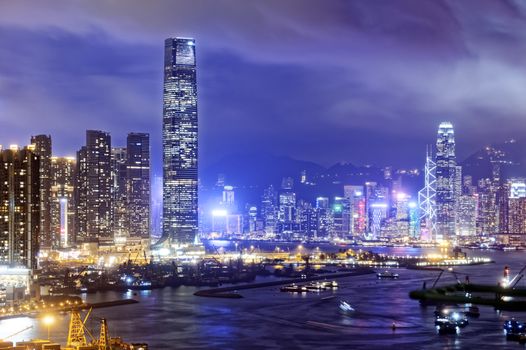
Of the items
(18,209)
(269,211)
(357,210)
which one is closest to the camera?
(18,209)

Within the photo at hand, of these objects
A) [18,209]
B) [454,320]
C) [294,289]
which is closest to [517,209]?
[294,289]

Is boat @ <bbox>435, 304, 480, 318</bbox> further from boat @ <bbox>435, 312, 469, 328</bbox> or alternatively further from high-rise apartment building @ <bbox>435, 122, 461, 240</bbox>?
high-rise apartment building @ <bbox>435, 122, 461, 240</bbox>

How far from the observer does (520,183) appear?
126 m

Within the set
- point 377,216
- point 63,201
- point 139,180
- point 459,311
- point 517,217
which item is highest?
point 139,180

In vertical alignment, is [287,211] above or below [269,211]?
below

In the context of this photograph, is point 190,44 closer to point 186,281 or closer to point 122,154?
point 122,154

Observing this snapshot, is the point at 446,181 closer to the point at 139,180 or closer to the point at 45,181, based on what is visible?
the point at 139,180

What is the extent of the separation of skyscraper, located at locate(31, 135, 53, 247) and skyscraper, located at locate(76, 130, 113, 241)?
6.92 m

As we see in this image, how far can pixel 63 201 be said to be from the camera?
7769 cm

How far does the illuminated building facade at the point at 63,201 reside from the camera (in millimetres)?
77375

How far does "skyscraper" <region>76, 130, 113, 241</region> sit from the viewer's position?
82.1 m

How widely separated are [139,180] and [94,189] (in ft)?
30.5

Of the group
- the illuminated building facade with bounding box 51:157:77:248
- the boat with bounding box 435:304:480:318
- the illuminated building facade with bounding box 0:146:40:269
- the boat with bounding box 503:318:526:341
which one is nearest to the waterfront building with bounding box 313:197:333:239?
the illuminated building facade with bounding box 51:157:77:248

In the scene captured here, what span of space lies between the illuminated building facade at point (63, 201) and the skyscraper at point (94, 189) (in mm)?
646
